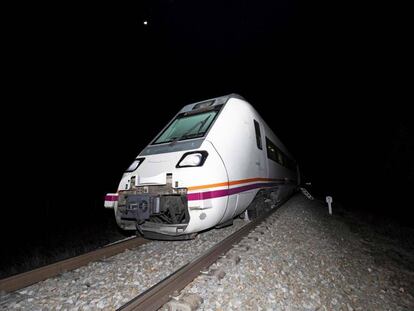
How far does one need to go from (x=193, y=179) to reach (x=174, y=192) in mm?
382

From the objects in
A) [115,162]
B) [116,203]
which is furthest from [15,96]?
[116,203]

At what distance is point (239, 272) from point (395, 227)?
822cm

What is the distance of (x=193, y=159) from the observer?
360 centimetres

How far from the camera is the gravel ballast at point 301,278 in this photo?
250cm

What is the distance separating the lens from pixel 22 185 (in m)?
14.2

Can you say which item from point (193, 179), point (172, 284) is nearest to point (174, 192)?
point (193, 179)

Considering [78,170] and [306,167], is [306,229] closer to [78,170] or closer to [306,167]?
[78,170]

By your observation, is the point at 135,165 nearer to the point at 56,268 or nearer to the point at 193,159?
the point at 193,159

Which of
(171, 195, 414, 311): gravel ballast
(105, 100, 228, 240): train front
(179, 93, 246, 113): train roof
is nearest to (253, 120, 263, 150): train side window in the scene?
(179, 93, 246, 113): train roof

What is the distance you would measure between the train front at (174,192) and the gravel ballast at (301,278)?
77 cm

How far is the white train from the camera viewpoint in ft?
11.3

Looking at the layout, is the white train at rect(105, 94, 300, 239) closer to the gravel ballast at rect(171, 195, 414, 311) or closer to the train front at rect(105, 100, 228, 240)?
the train front at rect(105, 100, 228, 240)

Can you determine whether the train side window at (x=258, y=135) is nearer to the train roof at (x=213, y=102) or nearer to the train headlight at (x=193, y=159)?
the train roof at (x=213, y=102)

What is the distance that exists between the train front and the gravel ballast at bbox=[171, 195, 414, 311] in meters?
0.77
